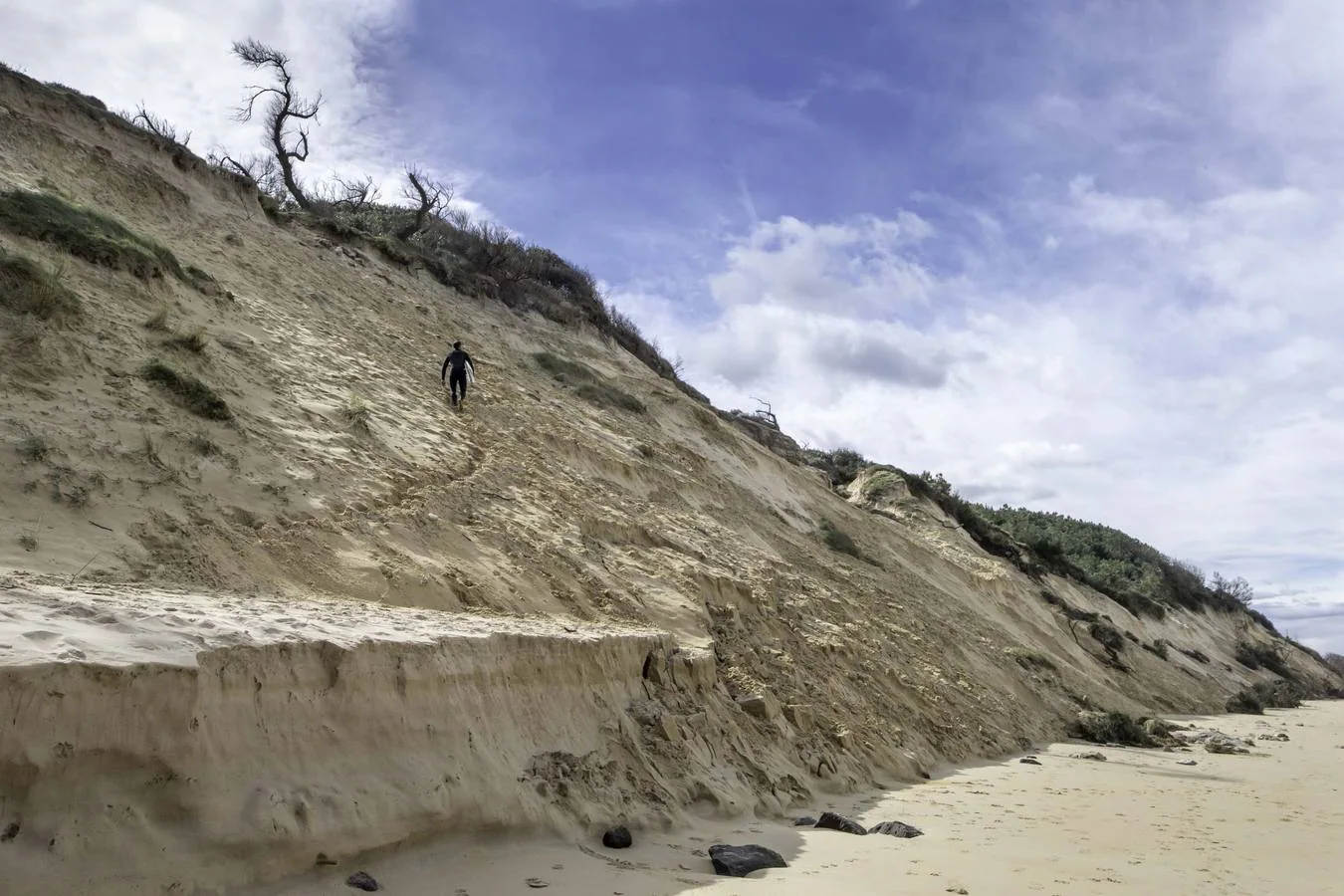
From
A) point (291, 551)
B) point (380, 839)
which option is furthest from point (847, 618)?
point (380, 839)

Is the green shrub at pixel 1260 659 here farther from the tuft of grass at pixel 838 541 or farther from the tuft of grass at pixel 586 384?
the tuft of grass at pixel 586 384

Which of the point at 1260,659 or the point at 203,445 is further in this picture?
the point at 1260,659

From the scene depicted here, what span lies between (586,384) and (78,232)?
30.8 ft

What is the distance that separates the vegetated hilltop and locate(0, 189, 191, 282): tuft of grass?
6 centimetres

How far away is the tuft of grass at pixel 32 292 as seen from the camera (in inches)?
338

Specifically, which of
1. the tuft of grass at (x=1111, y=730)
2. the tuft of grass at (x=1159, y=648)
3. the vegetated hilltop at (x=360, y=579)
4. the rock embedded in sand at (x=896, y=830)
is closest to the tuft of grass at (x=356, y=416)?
the vegetated hilltop at (x=360, y=579)

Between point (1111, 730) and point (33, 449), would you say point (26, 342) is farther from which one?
point (1111, 730)

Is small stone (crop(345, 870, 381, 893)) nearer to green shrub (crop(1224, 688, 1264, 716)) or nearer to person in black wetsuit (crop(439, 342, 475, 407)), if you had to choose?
person in black wetsuit (crop(439, 342, 475, 407))

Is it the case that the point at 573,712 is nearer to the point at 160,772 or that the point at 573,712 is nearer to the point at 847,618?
the point at 160,772

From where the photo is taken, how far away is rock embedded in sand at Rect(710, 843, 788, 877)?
6.08 m

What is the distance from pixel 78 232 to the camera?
35.0 feet

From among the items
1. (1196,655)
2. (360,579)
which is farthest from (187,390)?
(1196,655)

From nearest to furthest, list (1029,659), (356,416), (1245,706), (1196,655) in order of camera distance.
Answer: (356,416) < (1029,659) < (1245,706) < (1196,655)

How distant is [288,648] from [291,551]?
2.84 meters
